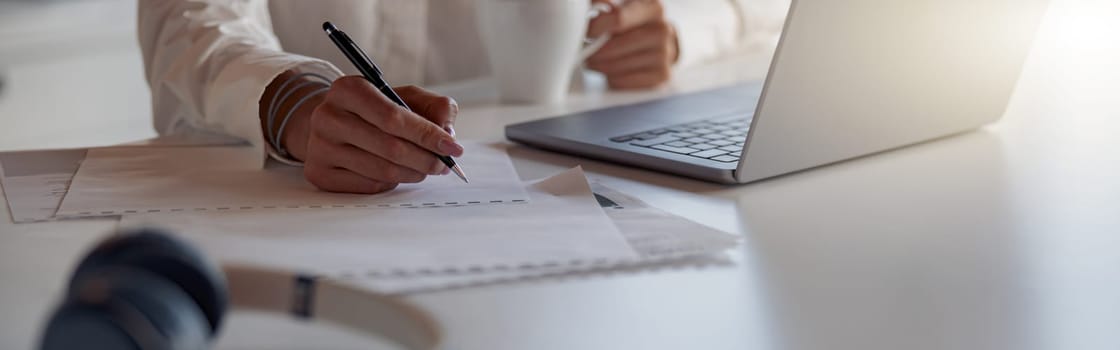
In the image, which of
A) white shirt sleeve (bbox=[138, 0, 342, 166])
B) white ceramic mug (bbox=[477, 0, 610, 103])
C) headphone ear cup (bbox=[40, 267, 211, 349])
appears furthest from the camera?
white ceramic mug (bbox=[477, 0, 610, 103])

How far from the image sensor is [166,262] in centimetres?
35

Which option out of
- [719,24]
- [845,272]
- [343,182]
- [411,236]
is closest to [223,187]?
[343,182]

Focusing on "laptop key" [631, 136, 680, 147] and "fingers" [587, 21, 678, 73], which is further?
"fingers" [587, 21, 678, 73]

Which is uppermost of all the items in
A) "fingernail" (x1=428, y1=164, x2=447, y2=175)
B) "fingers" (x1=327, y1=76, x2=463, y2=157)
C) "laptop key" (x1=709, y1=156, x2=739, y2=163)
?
"fingers" (x1=327, y1=76, x2=463, y2=157)

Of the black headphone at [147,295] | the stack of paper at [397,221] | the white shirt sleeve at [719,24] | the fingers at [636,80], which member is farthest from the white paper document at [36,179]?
the white shirt sleeve at [719,24]

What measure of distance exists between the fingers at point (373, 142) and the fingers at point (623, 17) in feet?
1.94

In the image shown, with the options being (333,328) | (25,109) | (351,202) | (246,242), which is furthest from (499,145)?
(25,109)

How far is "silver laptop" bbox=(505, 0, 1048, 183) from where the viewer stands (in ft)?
2.43

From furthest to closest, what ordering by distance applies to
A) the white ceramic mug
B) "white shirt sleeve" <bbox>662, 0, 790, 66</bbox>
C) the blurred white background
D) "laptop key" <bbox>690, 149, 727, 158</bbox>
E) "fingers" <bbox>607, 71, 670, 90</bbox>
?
the blurred white background → "white shirt sleeve" <bbox>662, 0, 790, 66</bbox> → "fingers" <bbox>607, 71, 670, 90</bbox> → the white ceramic mug → "laptop key" <bbox>690, 149, 727, 158</bbox>

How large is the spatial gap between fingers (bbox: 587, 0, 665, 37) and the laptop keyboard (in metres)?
0.38

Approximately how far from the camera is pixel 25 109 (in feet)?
7.82

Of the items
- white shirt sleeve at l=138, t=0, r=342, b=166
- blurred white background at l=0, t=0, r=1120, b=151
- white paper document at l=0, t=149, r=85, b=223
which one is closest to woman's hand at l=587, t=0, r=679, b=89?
white shirt sleeve at l=138, t=0, r=342, b=166

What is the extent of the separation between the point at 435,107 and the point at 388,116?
0.16 feet

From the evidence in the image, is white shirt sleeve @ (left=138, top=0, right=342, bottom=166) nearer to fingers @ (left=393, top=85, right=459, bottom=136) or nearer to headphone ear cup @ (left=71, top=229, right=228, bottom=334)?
fingers @ (left=393, top=85, right=459, bottom=136)
